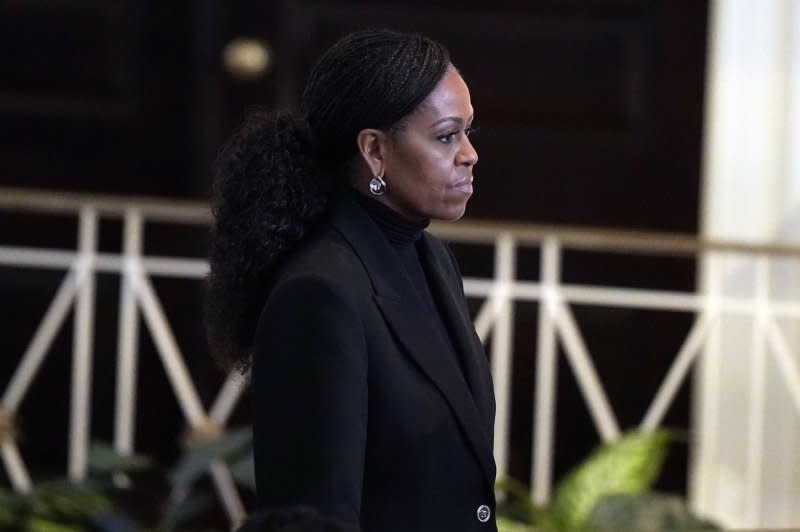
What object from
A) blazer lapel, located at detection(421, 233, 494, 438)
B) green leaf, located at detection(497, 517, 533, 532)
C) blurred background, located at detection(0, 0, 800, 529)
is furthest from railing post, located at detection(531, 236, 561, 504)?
blazer lapel, located at detection(421, 233, 494, 438)

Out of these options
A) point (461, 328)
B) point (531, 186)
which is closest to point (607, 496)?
point (531, 186)

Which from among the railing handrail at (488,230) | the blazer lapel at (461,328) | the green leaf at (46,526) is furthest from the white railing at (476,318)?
the blazer lapel at (461,328)

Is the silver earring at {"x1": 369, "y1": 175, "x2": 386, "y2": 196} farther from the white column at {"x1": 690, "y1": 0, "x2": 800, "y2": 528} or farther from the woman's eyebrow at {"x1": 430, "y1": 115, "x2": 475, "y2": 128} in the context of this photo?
the white column at {"x1": 690, "y1": 0, "x2": 800, "y2": 528}

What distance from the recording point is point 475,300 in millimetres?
5016

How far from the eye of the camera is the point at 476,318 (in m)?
4.93

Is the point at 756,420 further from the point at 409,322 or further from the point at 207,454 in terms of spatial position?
the point at 409,322

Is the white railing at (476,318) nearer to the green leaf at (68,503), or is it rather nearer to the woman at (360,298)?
the green leaf at (68,503)

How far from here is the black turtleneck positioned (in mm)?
2170

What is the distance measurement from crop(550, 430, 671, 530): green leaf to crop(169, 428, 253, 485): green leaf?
787 mm

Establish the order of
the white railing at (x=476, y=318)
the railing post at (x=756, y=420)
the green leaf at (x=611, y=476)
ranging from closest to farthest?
the green leaf at (x=611, y=476) → the white railing at (x=476, y=318) → the railing post at (x=756, y=420)

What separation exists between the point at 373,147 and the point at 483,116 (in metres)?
3.01

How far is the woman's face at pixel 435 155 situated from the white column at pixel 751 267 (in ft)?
9.30

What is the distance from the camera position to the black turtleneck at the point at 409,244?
2170mm

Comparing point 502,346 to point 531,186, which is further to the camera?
point 531,186
